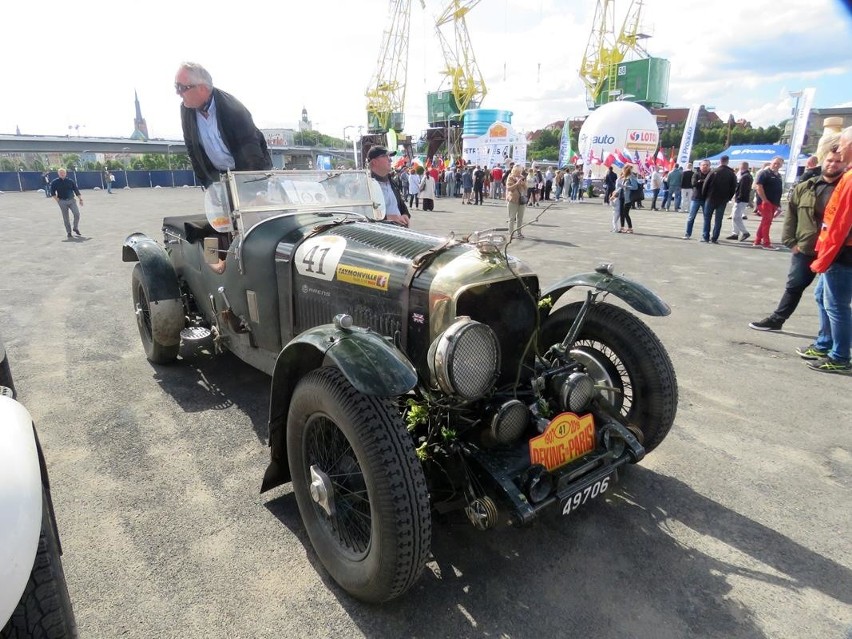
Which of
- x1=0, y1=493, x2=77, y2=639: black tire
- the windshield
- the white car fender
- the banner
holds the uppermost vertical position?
the banner

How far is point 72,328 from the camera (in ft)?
18.7

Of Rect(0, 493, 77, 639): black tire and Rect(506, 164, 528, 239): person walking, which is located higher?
Rect(506, 164, 528, 239): person walking

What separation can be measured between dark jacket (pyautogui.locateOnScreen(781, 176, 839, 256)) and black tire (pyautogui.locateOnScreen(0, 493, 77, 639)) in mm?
6007

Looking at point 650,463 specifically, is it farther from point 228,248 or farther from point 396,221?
point 228,248

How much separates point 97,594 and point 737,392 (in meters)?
4.40

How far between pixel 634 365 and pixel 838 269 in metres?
2.76

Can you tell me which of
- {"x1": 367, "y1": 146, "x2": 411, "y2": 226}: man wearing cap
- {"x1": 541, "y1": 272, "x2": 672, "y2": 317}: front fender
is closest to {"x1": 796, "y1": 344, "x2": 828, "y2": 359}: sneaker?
{"x1": 541, "y1": 272, "x2": 672, "y2": 317}: front fender

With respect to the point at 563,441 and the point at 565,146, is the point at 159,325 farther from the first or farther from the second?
→ the point at 565,146

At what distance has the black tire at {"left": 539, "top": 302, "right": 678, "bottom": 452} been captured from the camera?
279cm

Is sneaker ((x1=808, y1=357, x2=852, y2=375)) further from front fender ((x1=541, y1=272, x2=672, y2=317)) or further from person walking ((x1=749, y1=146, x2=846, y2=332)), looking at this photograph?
front fender ((x1=541, y1=272, x2=672, y2=317))

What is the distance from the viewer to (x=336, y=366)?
218cm

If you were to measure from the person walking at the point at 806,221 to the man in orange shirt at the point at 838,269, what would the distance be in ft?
0.81

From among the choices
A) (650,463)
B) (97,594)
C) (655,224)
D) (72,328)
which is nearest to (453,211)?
(655,224)


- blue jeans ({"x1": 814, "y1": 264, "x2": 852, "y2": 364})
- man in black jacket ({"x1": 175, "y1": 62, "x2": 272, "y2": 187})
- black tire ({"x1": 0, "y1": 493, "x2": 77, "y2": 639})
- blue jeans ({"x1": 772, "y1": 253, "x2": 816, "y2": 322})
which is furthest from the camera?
blue jeans ({"x1": 772, "y1": 253, "x2": 816, "y2": 322})
